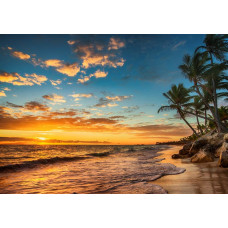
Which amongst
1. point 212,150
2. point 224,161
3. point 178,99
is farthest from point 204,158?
point 178,99

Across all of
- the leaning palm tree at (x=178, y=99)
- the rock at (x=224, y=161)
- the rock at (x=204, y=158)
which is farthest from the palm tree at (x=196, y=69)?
the rock at (x=224, y=161)

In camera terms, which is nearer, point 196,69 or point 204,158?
point 204,158

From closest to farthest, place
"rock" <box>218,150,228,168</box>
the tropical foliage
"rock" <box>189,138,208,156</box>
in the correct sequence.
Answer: "rock" <box>218,150,228,168</box>
the tropical foliage
"rock" <box>189,138,208,156</box>

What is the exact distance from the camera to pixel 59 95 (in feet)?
24.1

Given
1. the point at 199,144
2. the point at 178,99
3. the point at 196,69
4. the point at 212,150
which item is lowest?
the point at 212,150

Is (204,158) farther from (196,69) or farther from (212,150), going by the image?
(196,69)

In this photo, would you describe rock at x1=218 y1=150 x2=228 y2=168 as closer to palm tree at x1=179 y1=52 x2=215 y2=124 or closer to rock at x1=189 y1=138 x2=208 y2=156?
rock at x1=189 y1=138 x2=208 y2=156

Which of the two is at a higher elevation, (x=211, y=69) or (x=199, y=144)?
(x=211, y=69)

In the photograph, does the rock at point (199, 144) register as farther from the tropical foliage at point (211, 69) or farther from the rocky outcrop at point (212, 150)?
the tropical foliage at point (211, 69)

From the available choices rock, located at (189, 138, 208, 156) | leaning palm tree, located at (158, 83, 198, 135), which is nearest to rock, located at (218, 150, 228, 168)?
rock, located at (189, 138, 208, 156)

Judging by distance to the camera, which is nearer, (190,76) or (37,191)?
(37,191)
